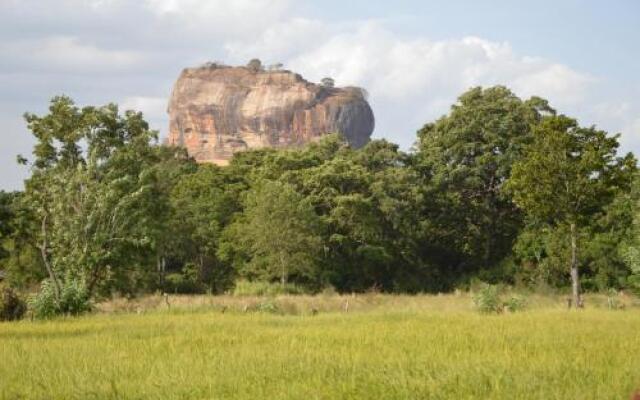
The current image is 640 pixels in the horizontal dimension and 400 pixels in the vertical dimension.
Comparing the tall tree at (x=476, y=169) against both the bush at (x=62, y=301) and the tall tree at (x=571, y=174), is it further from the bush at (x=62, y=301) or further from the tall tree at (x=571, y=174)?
the bush at (x=62, y=301)

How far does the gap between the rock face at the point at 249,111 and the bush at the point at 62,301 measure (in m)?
87.7

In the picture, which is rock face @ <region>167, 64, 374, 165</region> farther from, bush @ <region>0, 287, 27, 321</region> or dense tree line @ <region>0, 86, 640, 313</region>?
bush @ <region>0, 287, 27, 321</region>

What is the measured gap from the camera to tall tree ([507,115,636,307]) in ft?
90.4

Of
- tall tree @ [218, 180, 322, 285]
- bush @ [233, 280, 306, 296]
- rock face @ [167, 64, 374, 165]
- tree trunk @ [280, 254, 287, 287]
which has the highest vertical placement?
rock face @ [167, 64, 374, 165]

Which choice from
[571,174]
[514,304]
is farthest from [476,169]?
[514,304]

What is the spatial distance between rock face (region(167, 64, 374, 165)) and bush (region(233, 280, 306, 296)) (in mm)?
69594

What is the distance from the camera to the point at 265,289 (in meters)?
41.3

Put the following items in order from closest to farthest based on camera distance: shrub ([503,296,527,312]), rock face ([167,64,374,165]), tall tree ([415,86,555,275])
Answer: shrub ([503,296,527,312]), tall tree ([415,86,555,275]), rock face ([167,64,374,165])

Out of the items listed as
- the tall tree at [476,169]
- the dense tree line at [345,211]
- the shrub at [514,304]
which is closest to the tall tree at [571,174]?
the dense tree line at [345,211]

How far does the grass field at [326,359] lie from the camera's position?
8867mm

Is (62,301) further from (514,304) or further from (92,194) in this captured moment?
(514,304)

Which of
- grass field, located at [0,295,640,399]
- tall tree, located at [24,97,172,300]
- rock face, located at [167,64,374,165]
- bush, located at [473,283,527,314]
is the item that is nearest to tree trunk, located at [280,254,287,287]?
tall tree, located at [24,97,172,300]

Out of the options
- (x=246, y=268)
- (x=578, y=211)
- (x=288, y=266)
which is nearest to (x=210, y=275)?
(x=246, y=268)

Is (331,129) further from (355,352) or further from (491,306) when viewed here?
(355,352)
